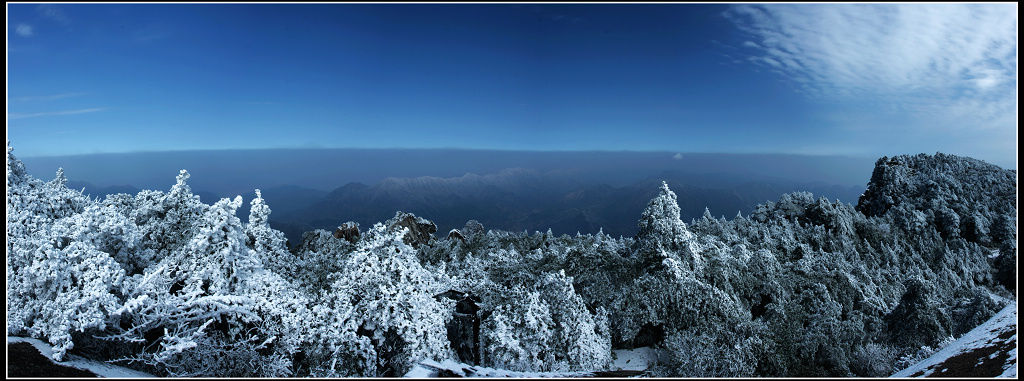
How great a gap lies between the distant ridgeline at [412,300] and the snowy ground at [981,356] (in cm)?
249

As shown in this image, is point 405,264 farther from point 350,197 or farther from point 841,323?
point 350,197

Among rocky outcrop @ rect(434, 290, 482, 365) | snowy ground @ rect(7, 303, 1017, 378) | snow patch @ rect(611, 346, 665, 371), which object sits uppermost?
snowy ground @ rect(7, 303, 1017, 378)

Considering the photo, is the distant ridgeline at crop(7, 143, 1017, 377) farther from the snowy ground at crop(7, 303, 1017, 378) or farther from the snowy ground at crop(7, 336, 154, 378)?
the snowy ground at crop(7, 303, 1017, 378)

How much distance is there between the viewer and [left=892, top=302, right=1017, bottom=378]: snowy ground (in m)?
10.7

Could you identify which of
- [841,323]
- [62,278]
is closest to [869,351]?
[841,323]

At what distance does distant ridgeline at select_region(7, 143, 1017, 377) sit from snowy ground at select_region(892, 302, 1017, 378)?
249cm

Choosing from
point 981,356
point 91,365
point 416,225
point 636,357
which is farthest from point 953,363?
point 416,225

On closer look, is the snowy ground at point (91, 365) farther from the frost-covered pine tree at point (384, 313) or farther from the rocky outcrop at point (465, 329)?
the rocky outcrop at point (465, 329)

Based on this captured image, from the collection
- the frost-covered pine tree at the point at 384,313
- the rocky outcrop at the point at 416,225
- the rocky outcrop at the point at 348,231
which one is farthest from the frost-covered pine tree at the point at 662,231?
the rocky outcrop at the point at 348,231

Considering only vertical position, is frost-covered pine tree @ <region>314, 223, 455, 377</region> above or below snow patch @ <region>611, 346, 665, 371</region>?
above

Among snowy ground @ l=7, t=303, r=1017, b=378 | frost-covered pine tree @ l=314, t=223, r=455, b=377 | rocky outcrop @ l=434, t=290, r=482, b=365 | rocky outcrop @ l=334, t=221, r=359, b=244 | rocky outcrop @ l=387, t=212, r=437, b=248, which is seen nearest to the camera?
snowy ground @ l=7, t=303, r=1017, b=378

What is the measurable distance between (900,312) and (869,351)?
395 centimetres

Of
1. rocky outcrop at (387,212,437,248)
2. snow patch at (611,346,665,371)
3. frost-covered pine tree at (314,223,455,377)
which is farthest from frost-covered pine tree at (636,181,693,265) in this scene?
rocky outcrop at (387,212,437,248)

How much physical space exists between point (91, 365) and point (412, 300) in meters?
7.54
